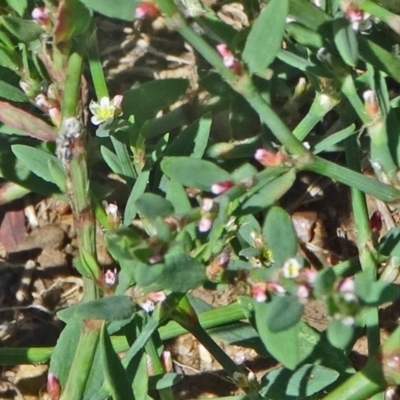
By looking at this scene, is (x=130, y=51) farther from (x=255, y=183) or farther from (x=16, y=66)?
(x=255, y=183)

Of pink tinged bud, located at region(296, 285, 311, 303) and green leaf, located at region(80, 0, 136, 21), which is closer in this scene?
pink tinged bud, located at region(296, 285, 311, 303)

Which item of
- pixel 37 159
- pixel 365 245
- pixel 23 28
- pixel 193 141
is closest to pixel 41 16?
pixel 23 28

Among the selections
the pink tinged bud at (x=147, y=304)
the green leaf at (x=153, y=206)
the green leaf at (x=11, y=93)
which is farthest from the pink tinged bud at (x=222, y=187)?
the green leaf at (x=11, y=93)

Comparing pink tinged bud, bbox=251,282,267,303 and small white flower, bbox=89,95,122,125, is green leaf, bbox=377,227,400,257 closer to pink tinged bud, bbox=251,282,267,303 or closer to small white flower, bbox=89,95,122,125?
pink tinged bud, bbox=251,282,267,303

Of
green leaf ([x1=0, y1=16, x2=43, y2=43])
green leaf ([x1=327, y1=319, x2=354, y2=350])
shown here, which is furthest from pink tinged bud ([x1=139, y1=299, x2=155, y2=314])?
green leaf ([x1=0, y1=16, x2=43, y2=43])

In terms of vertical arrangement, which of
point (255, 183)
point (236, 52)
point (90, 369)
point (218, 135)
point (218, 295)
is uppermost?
point (236, 52)

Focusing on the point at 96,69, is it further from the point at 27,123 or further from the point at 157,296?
the point at 157,296

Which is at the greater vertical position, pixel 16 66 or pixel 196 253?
pixel 16 66

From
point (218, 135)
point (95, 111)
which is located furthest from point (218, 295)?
point (95, 111)
